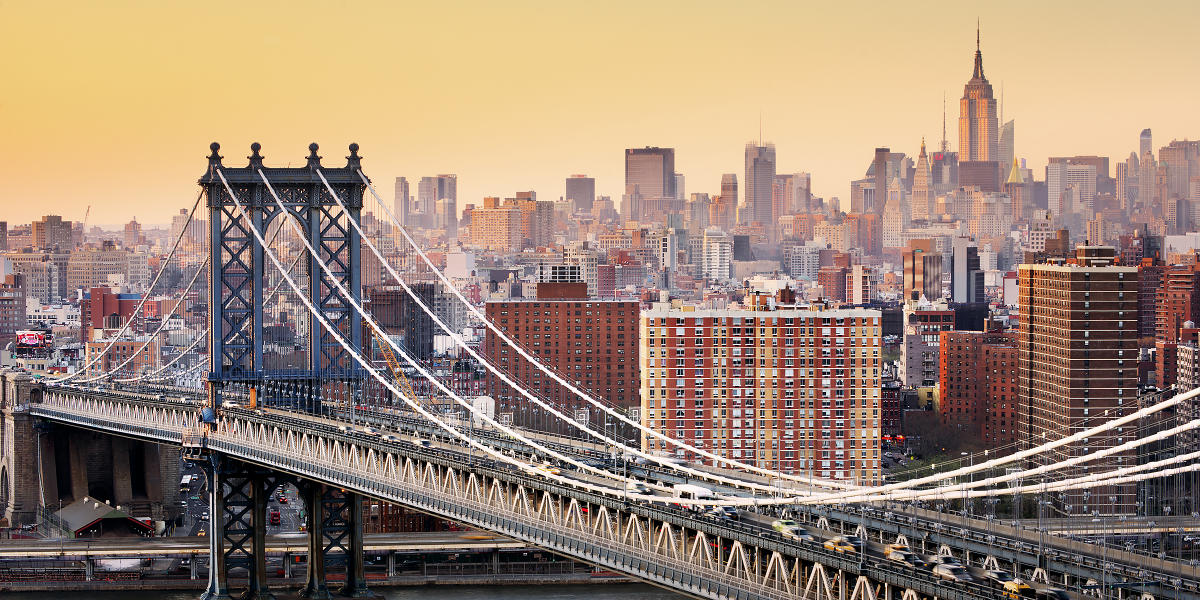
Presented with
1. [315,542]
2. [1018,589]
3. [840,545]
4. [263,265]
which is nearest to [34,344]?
[263,265]

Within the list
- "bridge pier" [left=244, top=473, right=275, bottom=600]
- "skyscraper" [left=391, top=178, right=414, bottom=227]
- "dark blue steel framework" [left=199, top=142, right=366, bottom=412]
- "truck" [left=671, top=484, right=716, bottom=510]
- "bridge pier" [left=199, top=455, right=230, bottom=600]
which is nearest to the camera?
"truck" [left=671, top=484, right=716, bottom=510]

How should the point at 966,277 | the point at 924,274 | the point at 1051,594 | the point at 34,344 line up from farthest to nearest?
the point at 924,274 < the point at 966,277 < the point at 34,344 < the point at 1051,594

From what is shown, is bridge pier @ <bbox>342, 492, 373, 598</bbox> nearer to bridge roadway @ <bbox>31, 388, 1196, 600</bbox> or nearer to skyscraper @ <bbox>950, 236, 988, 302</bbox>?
bridge roadway @ <bbox>31, 388, 1196, 600</bbox>

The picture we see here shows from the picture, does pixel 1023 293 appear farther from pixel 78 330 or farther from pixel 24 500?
pixel 78 330

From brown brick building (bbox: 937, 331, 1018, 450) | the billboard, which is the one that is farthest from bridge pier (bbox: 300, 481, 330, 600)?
the billboard

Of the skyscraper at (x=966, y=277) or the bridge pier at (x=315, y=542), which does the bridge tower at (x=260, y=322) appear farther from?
the skyscraper at (x=966, y=277)

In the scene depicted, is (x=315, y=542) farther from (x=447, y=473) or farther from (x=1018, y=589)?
(x=1018, y=589)

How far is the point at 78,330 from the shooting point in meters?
111

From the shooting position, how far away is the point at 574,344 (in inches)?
2977

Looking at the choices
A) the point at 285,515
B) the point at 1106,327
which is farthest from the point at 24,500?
the point at 1106,327

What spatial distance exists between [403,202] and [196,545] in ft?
492

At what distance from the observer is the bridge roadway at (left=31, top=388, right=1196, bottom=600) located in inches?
851

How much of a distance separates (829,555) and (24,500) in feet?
119

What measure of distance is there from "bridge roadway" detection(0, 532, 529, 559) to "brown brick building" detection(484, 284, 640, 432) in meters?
27.2
